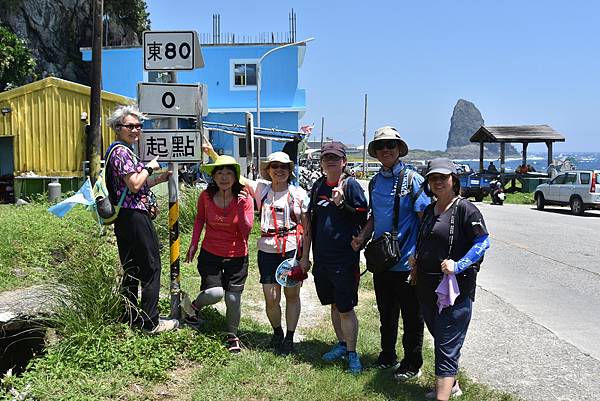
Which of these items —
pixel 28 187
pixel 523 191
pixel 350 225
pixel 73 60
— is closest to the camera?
pixel 350 225

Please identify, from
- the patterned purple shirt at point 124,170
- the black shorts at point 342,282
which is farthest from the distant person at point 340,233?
the patterned purple shirt at point 124,170

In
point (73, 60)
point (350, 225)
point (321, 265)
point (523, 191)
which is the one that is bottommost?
point (523, 191)

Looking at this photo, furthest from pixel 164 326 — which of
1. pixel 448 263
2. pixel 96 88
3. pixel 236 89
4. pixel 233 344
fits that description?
pixel 236 89

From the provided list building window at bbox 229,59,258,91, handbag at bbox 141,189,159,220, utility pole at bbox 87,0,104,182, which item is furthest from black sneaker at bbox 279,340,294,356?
building window at bbox 229,59,258,91

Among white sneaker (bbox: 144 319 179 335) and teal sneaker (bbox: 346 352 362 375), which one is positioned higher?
white sneaker (bbox: 144 319 179 335)

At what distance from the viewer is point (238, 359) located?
4.93 meters

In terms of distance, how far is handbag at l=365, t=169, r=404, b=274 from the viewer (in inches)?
175

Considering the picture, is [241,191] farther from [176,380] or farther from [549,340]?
[549,340]

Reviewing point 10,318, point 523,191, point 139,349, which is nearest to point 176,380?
point 139,349

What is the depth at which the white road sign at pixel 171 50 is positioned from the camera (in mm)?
5387

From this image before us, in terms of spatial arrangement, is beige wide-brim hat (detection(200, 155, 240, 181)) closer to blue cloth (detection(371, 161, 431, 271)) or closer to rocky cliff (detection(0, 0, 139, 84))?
blue cloth (detection(371, 161, 431, 271))

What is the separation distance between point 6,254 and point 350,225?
223 inches

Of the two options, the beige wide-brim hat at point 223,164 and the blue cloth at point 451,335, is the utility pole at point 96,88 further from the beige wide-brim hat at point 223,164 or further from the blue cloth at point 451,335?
the blue cloth at point 451,335

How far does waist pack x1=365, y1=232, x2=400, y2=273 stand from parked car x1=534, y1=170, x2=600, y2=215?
1914 cm
